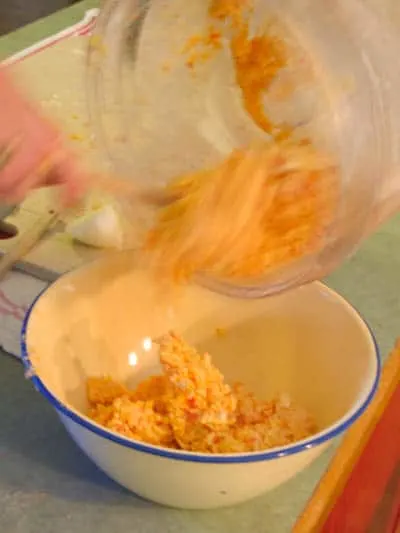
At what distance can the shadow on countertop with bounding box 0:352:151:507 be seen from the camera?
52 centimetres

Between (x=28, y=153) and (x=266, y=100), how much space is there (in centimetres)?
27

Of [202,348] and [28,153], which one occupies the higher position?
[28,153]

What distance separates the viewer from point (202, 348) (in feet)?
2.13

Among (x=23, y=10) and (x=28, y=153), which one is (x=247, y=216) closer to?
(x=28, y=153)

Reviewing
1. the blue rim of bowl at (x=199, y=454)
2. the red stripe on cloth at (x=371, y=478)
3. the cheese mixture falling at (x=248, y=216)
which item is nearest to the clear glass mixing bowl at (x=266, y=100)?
the cheese mixture falling at (x=248, y=216)

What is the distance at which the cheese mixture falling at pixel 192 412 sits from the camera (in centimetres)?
52

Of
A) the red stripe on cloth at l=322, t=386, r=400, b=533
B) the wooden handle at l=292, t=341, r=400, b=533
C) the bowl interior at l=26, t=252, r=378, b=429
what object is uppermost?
the bowl interior at l=26, t=252, r=378, b=429

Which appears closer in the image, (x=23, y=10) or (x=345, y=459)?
(x=345, y=459)

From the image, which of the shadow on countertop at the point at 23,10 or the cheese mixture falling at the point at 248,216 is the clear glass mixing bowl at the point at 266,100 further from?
the shadow on countertop at the point at 23,10

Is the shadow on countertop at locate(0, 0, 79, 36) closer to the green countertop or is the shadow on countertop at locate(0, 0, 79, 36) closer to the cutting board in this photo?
the cutting board

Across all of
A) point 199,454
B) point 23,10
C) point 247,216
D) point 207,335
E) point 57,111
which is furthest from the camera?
point 23,10

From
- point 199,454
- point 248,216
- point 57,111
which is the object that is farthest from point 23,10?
point 199,454

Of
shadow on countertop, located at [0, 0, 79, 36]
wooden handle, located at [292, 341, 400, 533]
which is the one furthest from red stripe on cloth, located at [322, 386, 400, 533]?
shadow on countertop, located at [0, 0, 79, 36]

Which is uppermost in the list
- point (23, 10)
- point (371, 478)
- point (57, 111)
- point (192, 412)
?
point (23, 10)
